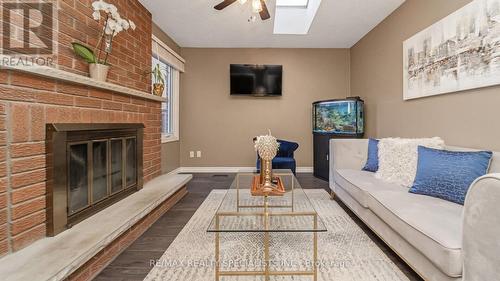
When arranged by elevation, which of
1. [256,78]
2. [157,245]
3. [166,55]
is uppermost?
[166,55]

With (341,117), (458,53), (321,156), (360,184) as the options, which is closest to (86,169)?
(360,184)

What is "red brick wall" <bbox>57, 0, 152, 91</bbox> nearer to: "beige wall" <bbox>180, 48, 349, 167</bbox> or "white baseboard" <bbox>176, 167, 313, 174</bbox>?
"beige wall" <bbox>180, 48, 349, 167</bbox>

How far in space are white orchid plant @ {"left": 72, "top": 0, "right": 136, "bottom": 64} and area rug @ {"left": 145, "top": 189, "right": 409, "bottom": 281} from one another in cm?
170

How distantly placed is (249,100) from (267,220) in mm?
3500

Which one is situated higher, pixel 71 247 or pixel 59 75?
pixel 59 75

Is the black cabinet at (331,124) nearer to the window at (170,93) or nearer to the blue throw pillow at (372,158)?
the blue throw pillow at (372,158)

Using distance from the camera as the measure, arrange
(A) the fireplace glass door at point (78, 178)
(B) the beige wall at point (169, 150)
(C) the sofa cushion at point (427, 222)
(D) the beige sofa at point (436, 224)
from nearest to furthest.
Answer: (D) the beige sofa at point (436, 224) → (C) the sofa cushion at point (427, 222) → (A) the fireplace glass door at point (78, 178) → (B) the beige wall at point (169, 150)

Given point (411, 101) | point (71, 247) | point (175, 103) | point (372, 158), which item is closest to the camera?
point (71, 247)

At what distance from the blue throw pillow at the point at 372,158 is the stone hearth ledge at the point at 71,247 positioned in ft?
7.74

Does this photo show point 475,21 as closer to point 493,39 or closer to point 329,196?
point 493,39

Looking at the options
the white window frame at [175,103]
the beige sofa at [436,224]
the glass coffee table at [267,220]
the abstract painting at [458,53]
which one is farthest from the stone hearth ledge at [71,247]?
the abstract painting at [458,53]

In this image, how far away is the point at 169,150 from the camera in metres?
4.52

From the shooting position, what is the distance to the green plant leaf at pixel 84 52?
198 cm

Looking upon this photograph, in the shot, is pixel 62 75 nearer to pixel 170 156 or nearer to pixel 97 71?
pixel 97 71
